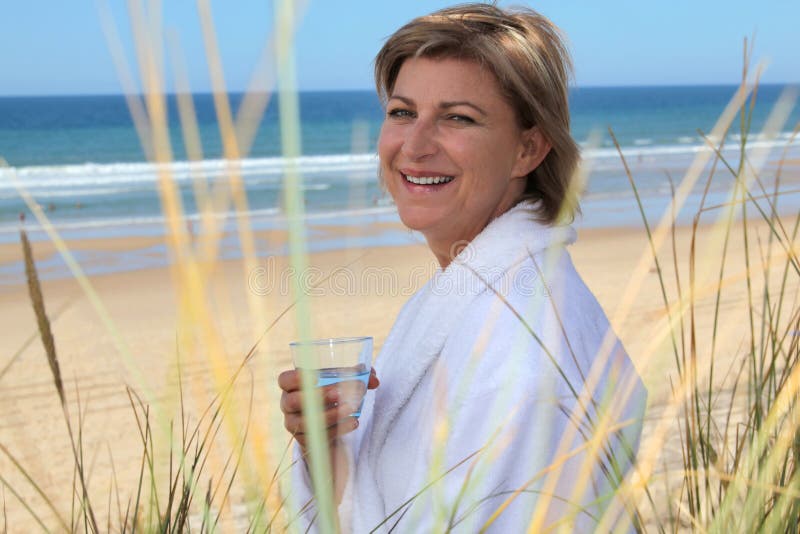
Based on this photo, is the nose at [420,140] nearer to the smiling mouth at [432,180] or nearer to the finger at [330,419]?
the smiling mouth at [432,180]

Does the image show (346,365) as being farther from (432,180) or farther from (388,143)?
(388,143)

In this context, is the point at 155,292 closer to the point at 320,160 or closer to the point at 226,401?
the point at 226,401

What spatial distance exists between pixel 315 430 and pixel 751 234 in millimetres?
13323

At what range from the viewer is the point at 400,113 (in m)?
2.35

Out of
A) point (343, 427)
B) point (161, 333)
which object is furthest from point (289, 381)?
point (161, 333)

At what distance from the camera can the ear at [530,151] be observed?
2.30 meters

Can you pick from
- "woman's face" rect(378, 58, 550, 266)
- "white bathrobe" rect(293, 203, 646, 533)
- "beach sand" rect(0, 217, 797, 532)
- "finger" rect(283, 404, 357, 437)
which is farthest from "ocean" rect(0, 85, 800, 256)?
"beach sand" rect(0, 217, 797, 532)

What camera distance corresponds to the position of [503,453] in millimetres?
1591

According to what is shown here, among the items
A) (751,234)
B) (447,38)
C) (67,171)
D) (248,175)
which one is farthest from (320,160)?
(447,38)

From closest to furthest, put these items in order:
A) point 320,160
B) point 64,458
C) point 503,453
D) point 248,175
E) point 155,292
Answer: point 503,453, point 64,458, point 155,292, point 248,175, point 320,160

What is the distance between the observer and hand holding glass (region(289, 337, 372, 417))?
173cm

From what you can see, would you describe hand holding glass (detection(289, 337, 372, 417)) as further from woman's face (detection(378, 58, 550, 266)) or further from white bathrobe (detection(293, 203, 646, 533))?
woman's face (detection(378, 58, 550, 266))

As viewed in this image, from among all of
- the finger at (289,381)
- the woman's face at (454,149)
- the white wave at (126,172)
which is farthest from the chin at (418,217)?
the white wave at (126,172)

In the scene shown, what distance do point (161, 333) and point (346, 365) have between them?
6773 mm
